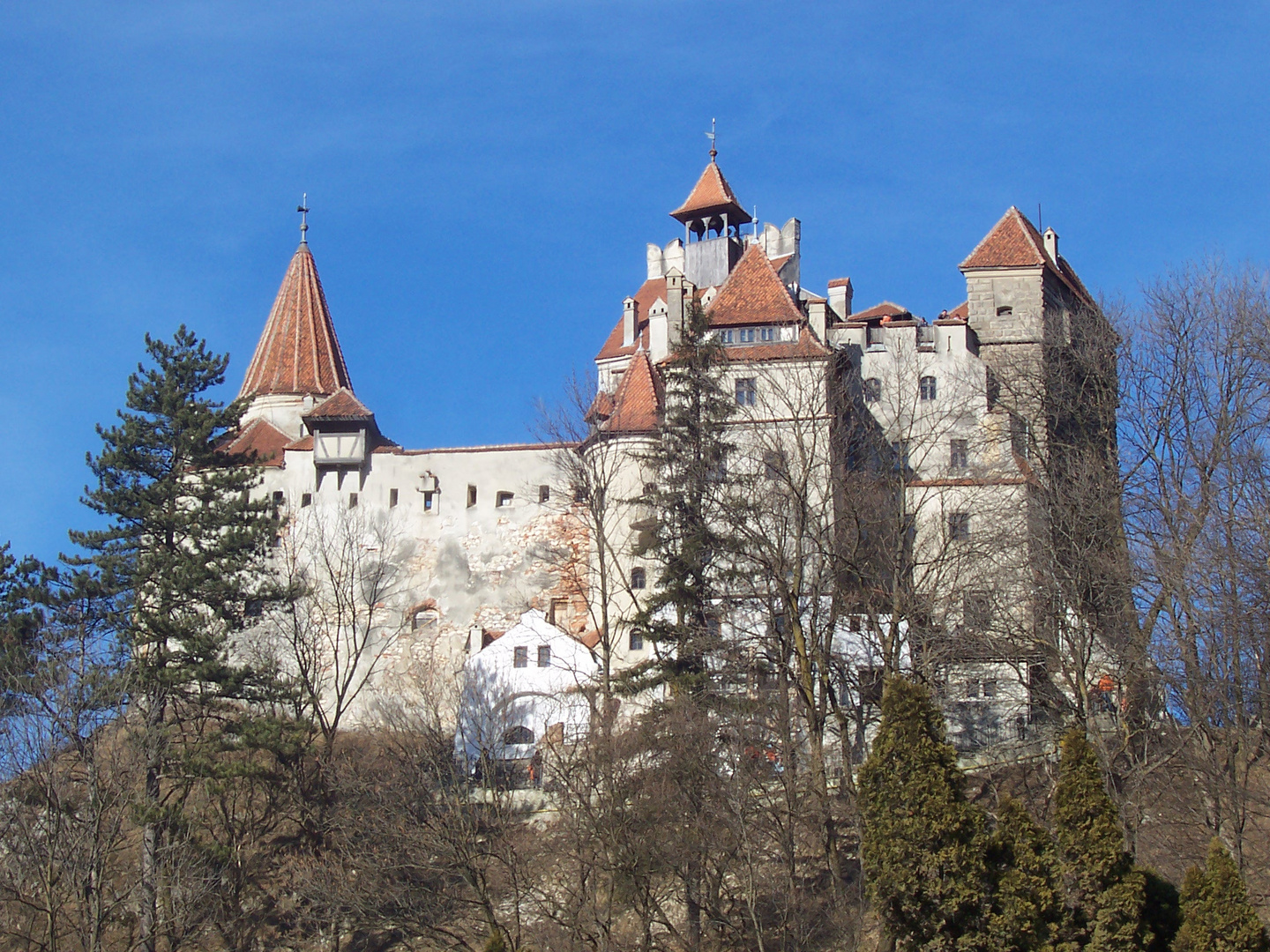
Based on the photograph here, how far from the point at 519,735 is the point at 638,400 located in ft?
33.4

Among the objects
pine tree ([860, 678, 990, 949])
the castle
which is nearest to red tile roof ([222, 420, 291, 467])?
the castle

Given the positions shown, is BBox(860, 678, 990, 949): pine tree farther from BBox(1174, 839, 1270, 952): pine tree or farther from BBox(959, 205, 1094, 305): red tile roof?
BBox(959, 205, 1094, 305): red tile roof

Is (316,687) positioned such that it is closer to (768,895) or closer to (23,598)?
(23,598)

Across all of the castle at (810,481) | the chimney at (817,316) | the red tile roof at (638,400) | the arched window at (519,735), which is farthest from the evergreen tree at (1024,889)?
the chimney at (817,316)

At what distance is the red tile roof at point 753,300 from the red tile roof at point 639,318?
10183 mm

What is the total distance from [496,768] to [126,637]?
8783 millimetres

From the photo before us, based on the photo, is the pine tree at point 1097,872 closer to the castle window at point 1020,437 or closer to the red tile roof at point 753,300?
the castle window at point 1020,437

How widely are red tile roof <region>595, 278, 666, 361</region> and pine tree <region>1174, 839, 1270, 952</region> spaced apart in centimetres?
3755

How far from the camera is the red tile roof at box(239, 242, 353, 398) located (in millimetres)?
56500

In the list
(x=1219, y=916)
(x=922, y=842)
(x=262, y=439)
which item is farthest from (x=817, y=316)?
(x=1219, y=916)

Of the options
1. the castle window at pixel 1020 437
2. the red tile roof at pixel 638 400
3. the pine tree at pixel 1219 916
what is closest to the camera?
the pine tree at pixel 1219 916

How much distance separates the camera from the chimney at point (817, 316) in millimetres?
45094

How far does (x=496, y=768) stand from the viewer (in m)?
36.6

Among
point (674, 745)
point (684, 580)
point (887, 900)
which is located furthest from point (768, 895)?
point (887, 900)
